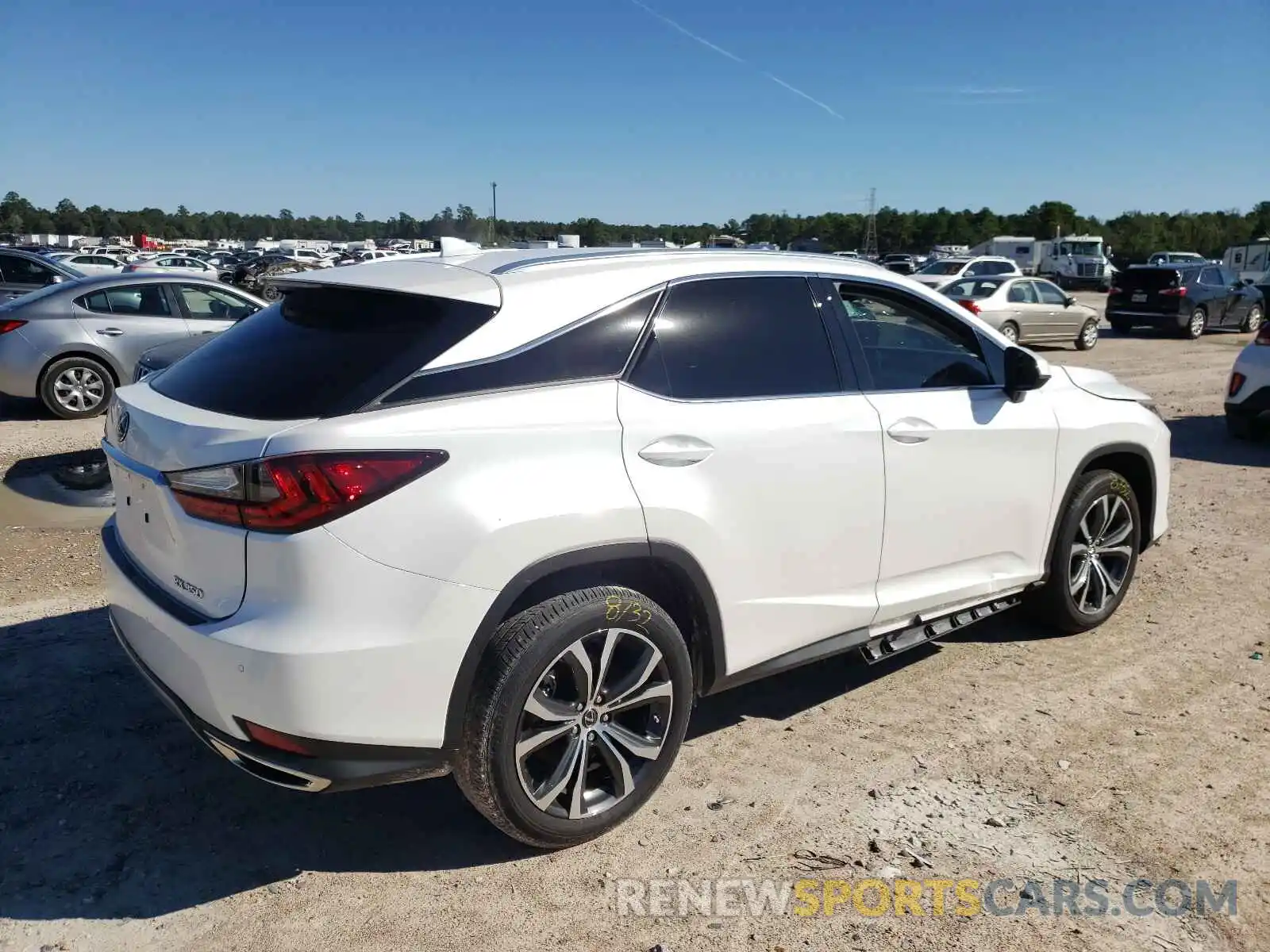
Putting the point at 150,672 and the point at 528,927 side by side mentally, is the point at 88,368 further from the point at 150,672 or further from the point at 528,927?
the point at 528,927

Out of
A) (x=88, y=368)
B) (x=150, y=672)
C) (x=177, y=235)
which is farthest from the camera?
(x=177, y=235)

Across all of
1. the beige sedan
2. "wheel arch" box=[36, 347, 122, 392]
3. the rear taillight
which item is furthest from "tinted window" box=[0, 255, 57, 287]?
the rear taillight

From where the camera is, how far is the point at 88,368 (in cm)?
1023

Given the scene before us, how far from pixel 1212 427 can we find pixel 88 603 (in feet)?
35.6

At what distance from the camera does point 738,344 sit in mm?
3521

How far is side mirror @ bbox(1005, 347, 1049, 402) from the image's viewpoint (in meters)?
4.21

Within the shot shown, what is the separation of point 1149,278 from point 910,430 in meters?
21.7

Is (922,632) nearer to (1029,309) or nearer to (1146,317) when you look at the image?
(1029,309)

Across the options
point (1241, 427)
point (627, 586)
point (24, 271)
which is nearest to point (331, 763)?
point (627, 586)

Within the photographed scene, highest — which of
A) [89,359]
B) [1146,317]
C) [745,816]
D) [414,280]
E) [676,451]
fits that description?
[414,280]

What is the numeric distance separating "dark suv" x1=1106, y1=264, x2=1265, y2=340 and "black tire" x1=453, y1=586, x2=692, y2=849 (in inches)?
882

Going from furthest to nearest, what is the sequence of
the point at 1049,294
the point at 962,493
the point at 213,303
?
the point at 1049,294, the point at 213,303, the point at 962,493

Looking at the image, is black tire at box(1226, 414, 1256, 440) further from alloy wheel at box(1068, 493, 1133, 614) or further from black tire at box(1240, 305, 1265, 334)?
black tire at box(1240, 305, 1265, 334)

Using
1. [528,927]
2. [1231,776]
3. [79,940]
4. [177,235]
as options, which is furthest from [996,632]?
[177,235]
